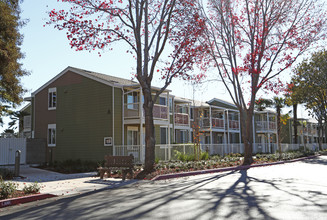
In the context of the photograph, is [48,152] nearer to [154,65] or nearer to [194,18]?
[154,65]

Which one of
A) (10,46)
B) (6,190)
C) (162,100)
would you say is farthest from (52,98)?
(6,190)

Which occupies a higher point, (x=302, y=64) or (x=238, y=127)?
(x=302, y=64)

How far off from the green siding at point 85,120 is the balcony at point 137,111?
1.97 feet

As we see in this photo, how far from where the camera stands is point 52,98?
26812 mm

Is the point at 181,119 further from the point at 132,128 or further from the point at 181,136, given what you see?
the point at 132,128

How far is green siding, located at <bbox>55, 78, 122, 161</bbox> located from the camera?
76.0ft

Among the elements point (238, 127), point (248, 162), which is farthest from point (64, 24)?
point (238, 127)

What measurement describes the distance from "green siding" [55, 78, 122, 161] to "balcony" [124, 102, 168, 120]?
1.97 feet

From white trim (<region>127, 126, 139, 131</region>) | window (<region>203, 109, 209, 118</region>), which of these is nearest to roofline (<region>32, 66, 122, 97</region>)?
white trim (<region>127, 126, 139, 131</region>)

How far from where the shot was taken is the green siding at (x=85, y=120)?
23156 millimetres

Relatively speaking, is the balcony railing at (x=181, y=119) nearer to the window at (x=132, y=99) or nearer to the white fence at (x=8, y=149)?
the window at (x=132, y=99)

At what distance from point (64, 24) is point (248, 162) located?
44.5 feet

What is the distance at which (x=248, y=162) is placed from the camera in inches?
802

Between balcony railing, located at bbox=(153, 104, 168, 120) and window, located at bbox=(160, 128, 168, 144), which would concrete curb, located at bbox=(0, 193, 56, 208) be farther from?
window, located at bbox=(160, 128, 168, 144)
